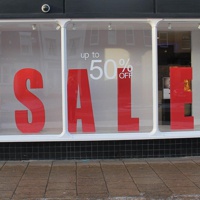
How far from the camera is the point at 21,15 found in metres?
7.37

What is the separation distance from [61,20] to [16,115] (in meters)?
2.29

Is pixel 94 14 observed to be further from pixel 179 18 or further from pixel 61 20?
pixel 179 18

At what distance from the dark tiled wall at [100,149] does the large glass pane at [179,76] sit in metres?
0.47

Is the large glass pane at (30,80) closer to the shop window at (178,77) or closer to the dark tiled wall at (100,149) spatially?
the dark tiled wall at (100,149)

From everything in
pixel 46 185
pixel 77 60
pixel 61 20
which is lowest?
pixel 46 185

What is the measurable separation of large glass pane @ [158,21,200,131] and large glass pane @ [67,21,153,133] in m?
0.31

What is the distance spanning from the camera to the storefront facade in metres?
7.70

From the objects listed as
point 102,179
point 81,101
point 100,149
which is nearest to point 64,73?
point 81,101

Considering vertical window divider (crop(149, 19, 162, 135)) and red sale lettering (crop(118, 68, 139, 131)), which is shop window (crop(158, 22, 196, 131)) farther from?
red sale lettering (crop(118, 68, 139, 131))

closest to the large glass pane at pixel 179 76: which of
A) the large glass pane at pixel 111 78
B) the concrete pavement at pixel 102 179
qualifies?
the large glass pane at pixel 111 78

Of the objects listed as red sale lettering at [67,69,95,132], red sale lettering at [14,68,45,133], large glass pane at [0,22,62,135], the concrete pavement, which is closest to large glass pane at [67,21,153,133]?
red sale lettering at [67,69,95,132]

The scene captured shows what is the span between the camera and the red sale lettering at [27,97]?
819 cm

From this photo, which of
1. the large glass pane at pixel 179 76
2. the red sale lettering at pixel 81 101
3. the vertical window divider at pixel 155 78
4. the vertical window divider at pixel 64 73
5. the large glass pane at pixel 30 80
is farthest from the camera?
the large glass pane at pixel 179 76

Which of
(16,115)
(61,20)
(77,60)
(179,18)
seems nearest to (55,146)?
(16,115)
